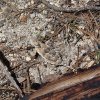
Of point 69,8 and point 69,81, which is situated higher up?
point 69,8

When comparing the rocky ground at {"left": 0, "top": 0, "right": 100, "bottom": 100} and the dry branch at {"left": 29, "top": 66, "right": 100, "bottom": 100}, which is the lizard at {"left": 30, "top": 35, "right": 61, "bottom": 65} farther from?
the dry branch at {"left": 29, "top": 66, "right": 100, "bottom": 100}

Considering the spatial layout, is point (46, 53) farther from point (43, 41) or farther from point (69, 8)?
point (69, 8)

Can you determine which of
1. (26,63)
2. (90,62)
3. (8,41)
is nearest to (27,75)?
(26,63)

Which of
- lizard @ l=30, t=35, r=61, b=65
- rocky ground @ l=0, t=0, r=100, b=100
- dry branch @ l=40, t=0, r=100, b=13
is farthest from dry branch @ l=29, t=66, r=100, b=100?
dry branch @ l=40, t=0, r=100, b=13

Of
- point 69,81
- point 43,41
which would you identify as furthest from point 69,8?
point 69,81

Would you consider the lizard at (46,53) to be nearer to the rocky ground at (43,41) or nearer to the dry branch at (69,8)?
the rocky ground at (43,41)

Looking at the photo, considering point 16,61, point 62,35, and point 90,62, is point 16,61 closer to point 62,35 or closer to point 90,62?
point 62,35

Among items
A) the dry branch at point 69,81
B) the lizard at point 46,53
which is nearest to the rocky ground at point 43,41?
the lizard at point 46,53

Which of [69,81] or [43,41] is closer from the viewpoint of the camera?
[69,81]
